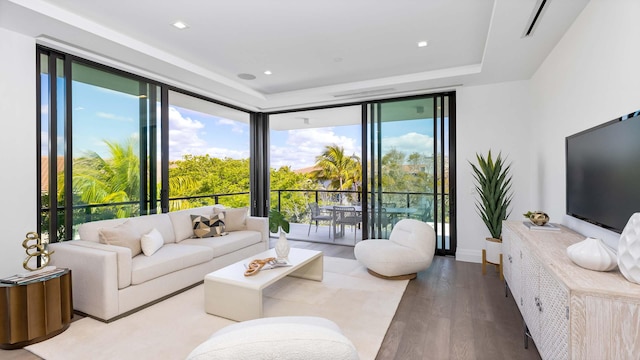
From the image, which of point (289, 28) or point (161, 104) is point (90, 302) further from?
point (289, 28)

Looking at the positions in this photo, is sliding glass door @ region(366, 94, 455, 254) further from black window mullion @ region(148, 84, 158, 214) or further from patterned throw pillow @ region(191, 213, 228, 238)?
black window mullion @ region(148, 84, 158, 214)

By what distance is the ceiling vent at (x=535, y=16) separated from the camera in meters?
2.41

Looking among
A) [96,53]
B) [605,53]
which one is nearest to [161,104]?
[96,53]

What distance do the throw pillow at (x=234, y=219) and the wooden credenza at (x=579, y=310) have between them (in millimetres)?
3730

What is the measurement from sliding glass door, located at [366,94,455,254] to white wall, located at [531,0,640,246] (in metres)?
1.27

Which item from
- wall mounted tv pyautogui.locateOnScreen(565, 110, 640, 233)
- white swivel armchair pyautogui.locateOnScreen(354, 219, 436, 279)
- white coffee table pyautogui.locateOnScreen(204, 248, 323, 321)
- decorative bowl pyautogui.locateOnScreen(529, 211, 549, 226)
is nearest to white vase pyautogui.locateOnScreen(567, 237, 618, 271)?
wall mounted tv pyautogui.locateOnScreen(565, 110, 640, 233)

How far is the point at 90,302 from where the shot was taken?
276cm

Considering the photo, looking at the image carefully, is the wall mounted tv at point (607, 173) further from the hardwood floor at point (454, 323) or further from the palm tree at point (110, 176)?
the palm tree at point (110, 176)

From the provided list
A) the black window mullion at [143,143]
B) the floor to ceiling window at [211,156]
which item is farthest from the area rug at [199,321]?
the floor to ceiling window at [211,156]

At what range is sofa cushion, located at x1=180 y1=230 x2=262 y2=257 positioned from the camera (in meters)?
3.93

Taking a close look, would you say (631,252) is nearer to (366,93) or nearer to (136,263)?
(136,263)

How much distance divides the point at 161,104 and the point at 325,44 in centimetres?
255

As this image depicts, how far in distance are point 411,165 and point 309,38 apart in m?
2.68

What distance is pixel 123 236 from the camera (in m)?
3.17
